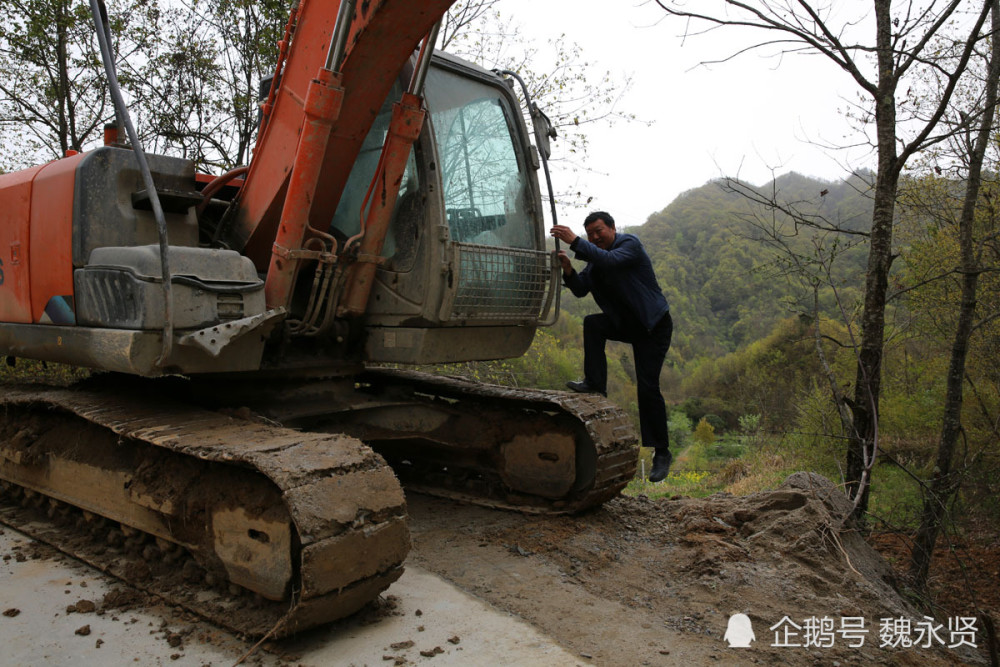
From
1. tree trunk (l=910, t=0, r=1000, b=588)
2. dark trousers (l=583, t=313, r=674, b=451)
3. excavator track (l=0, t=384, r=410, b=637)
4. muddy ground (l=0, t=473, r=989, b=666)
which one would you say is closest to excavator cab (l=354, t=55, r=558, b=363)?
dark trousers (l=583, t=313, r=674, b=451)

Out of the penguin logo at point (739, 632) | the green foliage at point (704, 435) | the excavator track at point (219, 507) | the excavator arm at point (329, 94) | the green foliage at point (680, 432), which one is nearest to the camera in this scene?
the excavator track at point (219, 507)

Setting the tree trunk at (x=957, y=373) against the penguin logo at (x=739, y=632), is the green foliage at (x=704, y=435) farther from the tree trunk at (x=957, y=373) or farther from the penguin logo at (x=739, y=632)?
the penguin logo at (x=739, y=632)

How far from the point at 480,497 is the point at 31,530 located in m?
2.49

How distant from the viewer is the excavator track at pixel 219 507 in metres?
2.62

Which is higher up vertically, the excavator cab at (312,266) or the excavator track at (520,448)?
the excavator cab at (312,266)

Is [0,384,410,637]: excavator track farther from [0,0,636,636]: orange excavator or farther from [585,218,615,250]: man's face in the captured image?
[585,218,615,250]: man's face

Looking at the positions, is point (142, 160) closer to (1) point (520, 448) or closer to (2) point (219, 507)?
(2) point (219, 507)

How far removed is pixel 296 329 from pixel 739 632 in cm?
255

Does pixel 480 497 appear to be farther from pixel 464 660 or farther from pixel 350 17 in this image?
pixel 350 17

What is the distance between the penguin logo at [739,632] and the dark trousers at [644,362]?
1417 mm

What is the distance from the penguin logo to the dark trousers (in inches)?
55.8

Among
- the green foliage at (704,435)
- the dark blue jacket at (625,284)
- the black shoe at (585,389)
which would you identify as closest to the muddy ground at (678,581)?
the black shoe at (585,389)

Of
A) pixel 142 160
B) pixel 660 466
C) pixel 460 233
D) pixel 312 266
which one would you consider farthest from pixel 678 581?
pixel 142 160

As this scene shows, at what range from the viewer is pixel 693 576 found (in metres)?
3.64
